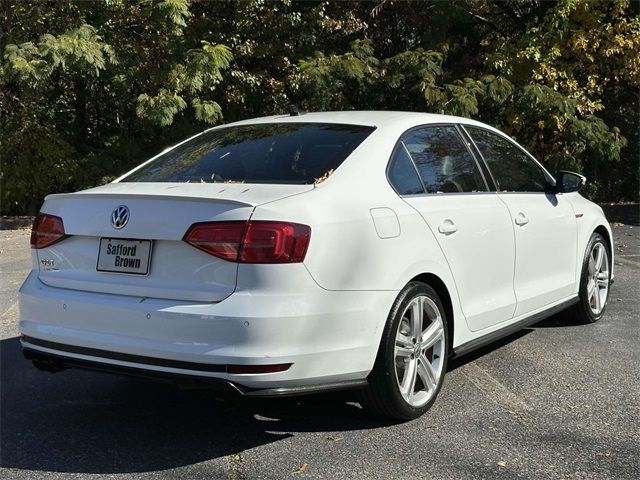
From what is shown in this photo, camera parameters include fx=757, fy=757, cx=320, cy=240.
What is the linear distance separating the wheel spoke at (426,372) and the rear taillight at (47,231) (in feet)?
6.37

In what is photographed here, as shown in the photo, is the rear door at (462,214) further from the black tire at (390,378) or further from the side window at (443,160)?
the black tire at (390,378)

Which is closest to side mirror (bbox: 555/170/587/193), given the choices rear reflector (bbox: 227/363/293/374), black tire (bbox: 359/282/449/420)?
black tire (bbox: 359/282/449/420)

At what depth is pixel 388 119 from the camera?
14.3 feet

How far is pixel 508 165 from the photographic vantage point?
5188 mm

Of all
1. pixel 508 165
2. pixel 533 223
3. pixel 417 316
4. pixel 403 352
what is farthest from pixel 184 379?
pixel 508 165

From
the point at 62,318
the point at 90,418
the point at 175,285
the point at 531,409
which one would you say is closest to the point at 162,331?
the point at 175,285

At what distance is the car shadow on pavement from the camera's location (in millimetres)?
3533

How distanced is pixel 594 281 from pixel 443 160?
2.37 metres

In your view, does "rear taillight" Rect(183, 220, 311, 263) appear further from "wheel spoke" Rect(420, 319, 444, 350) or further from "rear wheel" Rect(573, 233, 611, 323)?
"rear wheel" Rect(573, 233, 611, 323)

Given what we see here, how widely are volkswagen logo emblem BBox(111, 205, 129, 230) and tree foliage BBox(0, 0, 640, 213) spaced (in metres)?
9.95

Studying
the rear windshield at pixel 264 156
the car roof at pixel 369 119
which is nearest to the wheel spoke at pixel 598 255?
the car roof at pixel 369 119

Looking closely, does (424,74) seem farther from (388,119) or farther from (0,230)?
(388,119)

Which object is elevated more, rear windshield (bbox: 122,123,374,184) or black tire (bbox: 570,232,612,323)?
rear windshield (bbox: 122,123,374,184)

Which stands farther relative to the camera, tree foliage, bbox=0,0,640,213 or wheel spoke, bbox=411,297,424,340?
tree foliage, bbox=0,0,640,213
